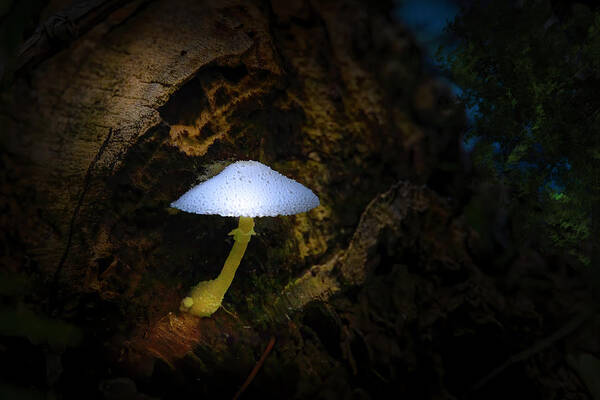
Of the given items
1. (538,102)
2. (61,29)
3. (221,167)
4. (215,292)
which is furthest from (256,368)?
(538,102)

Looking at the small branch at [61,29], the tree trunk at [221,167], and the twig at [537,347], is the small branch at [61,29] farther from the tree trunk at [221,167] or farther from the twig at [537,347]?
the twig at [537,347]

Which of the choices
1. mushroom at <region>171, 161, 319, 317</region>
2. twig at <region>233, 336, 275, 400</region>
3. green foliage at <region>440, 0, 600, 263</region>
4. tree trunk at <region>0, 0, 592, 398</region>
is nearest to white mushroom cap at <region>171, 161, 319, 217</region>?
mushroom at <region>171, 161, 319, 317</region>

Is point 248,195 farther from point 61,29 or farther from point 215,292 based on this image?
point 61,29

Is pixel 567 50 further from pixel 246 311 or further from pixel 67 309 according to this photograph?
pixel 67 309

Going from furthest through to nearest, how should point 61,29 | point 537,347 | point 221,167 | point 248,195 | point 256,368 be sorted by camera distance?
point 221,167, point 248,195, point 256,368, point 537,347, point 61,29

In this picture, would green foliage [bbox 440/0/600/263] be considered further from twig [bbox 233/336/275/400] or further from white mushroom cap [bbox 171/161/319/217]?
twig [bbox 233/336/275/400]

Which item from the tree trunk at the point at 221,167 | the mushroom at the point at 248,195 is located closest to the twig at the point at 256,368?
Answer: the tree trunk at the point at 221,167
